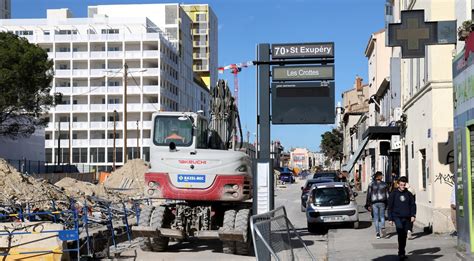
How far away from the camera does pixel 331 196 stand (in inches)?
854

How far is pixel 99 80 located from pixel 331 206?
77841mm

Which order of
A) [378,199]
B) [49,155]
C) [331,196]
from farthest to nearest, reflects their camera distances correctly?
1. [49,155]
2. [331,196]
3. [378,199]

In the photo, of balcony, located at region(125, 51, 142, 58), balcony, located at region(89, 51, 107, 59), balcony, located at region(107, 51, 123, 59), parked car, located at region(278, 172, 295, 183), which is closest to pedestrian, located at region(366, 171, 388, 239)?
parked car, located at region(278, 172, 295, 183)

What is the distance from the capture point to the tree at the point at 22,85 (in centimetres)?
5066

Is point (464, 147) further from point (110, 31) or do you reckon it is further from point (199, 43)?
point (199, 43)

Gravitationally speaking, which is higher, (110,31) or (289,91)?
(110,31)

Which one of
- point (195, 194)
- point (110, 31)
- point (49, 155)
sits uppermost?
point (110, 31)

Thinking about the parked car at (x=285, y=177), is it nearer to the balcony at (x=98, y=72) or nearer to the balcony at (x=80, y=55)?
the balcony at (x=98, y=72)

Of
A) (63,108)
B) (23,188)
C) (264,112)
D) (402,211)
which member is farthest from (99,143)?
(402,211)

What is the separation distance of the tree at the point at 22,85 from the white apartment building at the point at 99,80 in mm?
33955

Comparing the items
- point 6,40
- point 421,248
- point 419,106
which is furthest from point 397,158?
point 6,40

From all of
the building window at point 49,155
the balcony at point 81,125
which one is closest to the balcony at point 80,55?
the balcony at point 81,125

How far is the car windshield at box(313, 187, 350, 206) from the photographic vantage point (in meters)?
21.5

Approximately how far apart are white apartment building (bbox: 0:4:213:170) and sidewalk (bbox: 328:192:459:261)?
7430 cm
